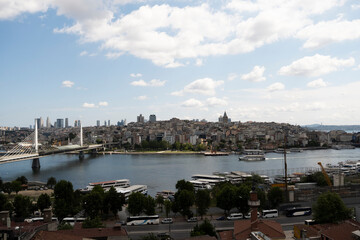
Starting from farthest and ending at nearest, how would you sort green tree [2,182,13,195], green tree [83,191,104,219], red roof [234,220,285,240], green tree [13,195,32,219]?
green tree [2,182,13,195]
green tree [13,195,32,219]
green tree [83,191,104,219]
red roof [234,220,285,240]

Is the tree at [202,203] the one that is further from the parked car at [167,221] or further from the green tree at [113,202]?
the green tree at [113,202]

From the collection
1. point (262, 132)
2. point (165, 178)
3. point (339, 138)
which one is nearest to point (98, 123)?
point (262, 132)

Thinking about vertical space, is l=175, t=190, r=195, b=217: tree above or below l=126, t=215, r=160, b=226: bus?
above

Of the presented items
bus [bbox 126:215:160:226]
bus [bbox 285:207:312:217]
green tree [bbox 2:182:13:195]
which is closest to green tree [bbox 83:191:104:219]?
bus [bbox 126:215:160:226]

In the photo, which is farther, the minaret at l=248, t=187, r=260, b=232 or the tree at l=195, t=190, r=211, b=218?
the tree at l=195, t=190, r=211, b=218

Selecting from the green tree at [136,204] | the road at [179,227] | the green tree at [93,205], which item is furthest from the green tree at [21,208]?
the road at [179,227]

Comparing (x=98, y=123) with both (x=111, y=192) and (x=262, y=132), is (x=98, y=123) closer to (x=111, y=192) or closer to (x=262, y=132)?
(x=262, y=132)

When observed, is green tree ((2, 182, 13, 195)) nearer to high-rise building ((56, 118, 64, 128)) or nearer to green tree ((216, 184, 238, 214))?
green tree ((216, 184, 238, 214))
